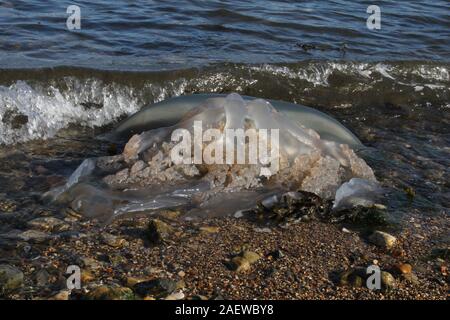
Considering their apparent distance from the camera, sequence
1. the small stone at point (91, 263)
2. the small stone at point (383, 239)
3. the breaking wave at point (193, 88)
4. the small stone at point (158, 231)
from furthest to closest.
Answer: the breaking wave at point (193, 88) < the small stone at point (383, 239) < the small stone at point (158, 231) < the small stone at point (91, 263)

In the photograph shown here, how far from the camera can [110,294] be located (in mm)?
3299

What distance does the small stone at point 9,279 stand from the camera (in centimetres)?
335

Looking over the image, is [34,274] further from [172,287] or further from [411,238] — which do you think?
[411,238]

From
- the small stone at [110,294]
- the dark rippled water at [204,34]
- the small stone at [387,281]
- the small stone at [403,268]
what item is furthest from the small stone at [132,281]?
the dark rippled water at [204,34]

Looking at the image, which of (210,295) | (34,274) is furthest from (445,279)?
(34,274)

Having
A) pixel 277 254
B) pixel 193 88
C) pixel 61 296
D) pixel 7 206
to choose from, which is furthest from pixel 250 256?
pixel 193 88

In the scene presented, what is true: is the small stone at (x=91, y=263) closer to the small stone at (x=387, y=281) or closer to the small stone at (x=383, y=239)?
the small stone at (x=387, y=281)

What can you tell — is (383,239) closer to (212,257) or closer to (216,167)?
(212,257)

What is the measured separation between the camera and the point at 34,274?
138 inches

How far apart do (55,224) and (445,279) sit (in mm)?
2580

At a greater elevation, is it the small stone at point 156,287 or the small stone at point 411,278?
the small stone at point 156,287

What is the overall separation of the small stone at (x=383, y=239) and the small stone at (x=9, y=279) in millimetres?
2328

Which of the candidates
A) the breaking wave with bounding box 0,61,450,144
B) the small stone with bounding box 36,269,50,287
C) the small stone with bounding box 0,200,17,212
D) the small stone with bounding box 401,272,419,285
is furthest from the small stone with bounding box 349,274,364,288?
the breaking wave with bounding box 0,61,450,144

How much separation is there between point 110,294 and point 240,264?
838mm
